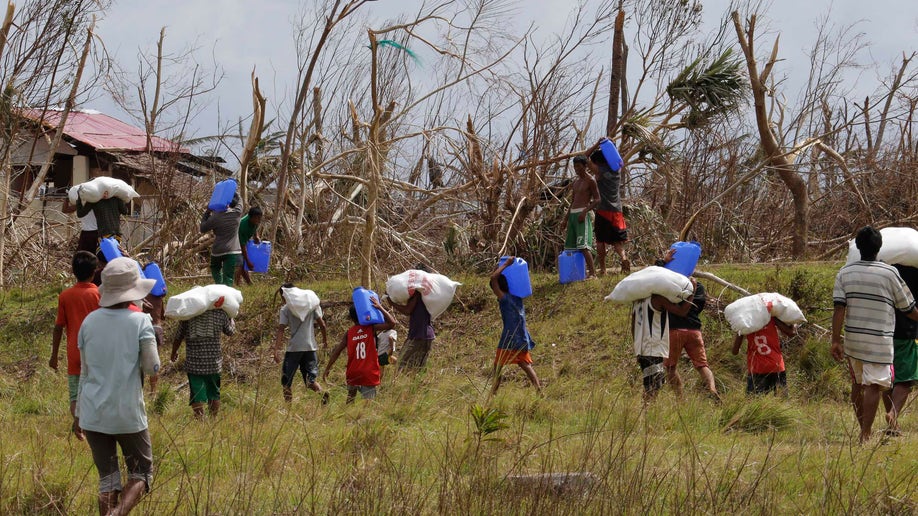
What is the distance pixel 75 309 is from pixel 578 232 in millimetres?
6118

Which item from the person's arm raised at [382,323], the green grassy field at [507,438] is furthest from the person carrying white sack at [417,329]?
the person's arm raised at [382,323]

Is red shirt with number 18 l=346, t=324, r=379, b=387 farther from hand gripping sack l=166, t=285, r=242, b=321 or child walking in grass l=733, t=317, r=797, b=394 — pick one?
child walking in grass l=733, t=317, r=797, b=394

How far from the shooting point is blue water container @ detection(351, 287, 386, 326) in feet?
24.7

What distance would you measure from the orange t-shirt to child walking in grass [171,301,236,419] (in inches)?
48.5

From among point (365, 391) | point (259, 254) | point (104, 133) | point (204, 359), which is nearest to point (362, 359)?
point (365, 391)

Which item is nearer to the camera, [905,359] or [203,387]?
[905,359]

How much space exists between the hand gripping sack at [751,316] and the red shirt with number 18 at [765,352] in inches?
5.7

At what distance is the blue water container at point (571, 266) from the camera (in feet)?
36.1

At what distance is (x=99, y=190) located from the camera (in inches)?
407

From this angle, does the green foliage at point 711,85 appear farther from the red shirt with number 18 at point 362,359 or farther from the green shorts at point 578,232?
the red shirt with number 18 at point 362,359

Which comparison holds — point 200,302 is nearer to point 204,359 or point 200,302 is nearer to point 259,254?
point 204,359

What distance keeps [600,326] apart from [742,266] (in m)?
2.74

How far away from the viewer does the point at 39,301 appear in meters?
12.1

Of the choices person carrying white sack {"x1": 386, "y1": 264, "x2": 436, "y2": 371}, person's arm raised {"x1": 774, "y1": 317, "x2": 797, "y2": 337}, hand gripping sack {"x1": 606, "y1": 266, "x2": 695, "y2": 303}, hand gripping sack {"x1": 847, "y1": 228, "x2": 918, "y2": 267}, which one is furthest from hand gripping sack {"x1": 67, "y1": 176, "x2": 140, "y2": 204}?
hand gripping sack {"x1": 847, "y1": 228, "x2": 918, "y2": 267}
